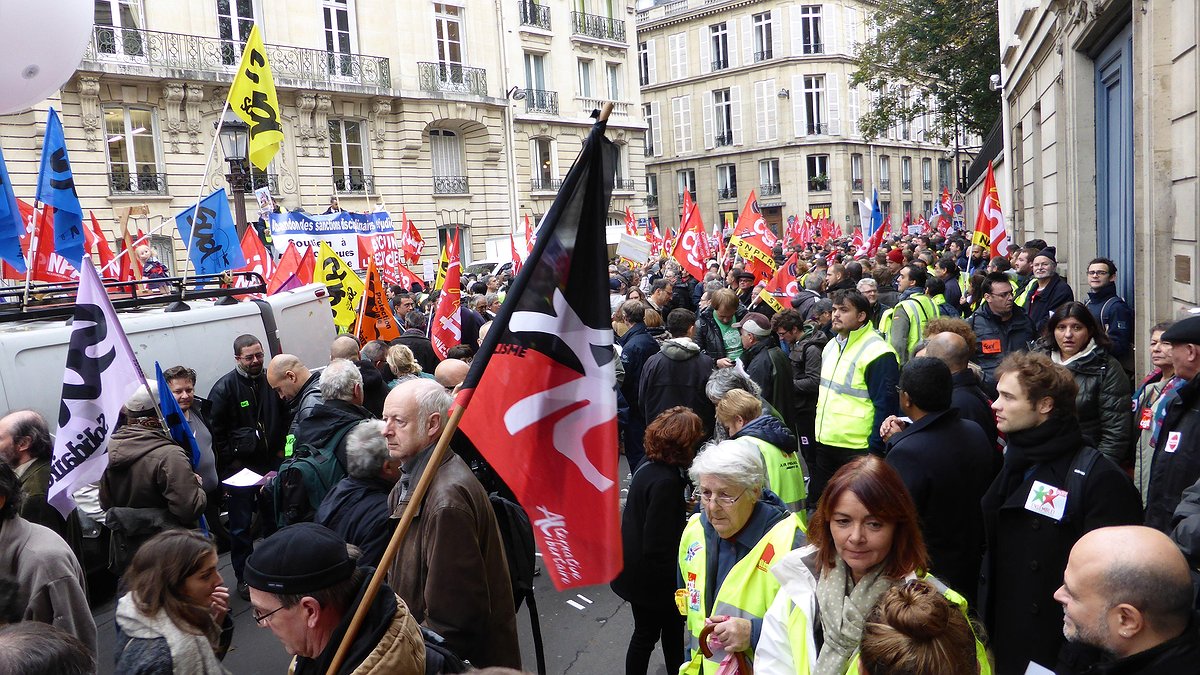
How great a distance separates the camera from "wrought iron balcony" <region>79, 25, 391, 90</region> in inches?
940

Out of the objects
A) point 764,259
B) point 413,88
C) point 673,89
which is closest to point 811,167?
point 673,89

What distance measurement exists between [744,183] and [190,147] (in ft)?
112

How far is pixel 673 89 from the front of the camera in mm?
55594


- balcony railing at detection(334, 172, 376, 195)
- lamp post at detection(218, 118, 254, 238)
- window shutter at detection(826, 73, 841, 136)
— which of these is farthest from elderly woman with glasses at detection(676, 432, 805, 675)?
window shutter at detection(826, 73, 841, 136)

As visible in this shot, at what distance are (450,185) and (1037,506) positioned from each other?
30585 mm

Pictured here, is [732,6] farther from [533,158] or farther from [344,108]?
[344,108]

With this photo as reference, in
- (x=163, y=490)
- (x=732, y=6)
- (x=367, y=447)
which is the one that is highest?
(x=732, y=6)

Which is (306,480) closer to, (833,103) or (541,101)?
(541,101)

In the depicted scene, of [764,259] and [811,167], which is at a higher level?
[811,167]

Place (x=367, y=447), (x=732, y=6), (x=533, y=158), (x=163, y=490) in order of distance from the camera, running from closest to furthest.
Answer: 1. (x=367, y=447)
2. (x=163, y=490)
3. (x=533, y=158)
4. (x=732, y=6)

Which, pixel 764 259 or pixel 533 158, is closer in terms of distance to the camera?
pixel 764 259

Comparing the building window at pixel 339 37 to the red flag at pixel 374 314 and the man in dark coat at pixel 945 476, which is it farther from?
the man in dark coat at pixel 945 476

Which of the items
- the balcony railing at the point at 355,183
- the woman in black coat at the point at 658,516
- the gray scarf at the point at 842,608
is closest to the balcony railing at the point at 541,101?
the balcony railing at the point at 355,183

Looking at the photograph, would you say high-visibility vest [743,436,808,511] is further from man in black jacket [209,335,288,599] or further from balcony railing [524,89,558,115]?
balcony railing [524,89,558,115]
